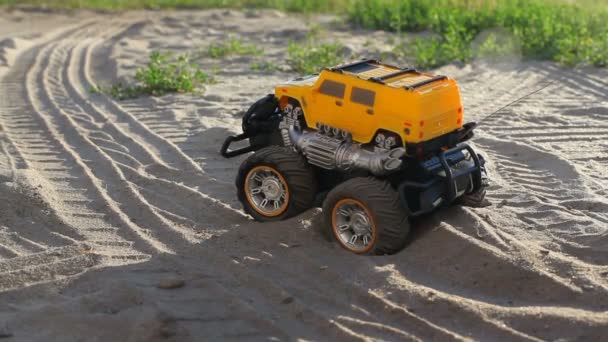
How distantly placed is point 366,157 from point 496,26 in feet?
29.0

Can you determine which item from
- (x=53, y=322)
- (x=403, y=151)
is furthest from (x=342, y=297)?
(x=53, y=322)

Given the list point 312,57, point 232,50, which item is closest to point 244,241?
point 312,57

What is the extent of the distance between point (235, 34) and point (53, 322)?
11865 mm

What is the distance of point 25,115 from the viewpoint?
479 inches

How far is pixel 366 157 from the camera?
7465mm

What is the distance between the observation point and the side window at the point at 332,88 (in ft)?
24.7

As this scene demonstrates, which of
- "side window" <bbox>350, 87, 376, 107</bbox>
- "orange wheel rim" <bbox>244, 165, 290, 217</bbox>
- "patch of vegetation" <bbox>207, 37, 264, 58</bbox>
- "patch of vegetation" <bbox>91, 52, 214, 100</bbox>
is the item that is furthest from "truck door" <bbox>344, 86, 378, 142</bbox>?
"patch of vegetation" <bbox>207, 37, 264, 58</bbox>

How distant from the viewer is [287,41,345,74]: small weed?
14.1 m

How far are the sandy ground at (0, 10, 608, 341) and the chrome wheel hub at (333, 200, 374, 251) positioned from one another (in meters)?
0.15

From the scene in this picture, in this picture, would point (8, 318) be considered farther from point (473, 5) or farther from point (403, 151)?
point (473, 5)

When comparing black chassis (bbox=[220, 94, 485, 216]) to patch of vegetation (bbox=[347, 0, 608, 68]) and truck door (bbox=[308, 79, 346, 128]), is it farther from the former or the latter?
patch of vegetation (bbox=[347, 0, 608, 68])

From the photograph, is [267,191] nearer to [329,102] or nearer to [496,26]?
[329,102]

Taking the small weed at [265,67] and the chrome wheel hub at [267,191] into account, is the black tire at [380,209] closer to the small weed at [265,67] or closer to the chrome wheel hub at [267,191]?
the chrome wheel hub at [267,191]

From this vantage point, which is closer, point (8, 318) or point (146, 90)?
point (8, 318)
